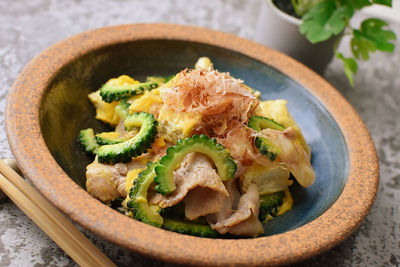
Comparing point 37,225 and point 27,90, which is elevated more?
point 27,90

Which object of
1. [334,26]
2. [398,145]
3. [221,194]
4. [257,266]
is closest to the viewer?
[257,266]

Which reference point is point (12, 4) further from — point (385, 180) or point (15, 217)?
point (385, 180)

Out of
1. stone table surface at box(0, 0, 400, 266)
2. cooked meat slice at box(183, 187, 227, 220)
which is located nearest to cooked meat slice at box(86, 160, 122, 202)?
stone table surface at box(0, 0, 400, 266)

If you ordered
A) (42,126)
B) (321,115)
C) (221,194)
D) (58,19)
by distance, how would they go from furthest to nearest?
1. (58,19)
2. (321,115)
3. (42,126)
4. (221,194)

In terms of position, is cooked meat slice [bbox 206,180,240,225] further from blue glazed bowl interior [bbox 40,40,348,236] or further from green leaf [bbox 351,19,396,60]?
green leaf [bbox 351,19,396,60]

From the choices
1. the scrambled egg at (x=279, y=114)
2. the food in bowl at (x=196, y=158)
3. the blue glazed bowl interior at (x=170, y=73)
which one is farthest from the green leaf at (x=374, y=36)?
the food in bowl at (x=196, y=158)

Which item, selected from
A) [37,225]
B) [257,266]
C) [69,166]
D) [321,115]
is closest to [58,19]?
[69,166]
